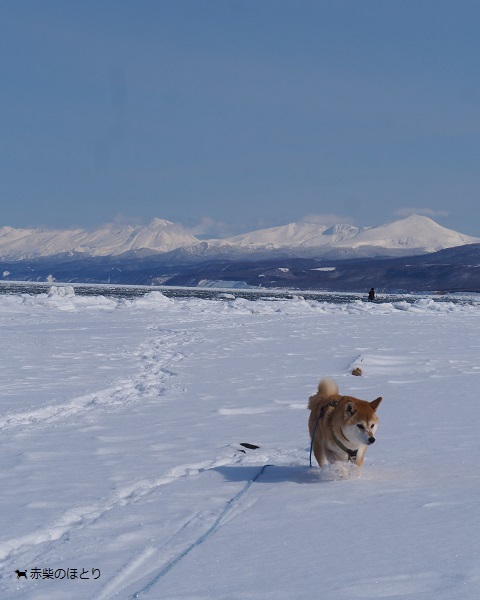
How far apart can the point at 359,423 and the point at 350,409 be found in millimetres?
117

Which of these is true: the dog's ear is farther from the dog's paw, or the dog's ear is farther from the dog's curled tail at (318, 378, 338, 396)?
the dog's curled tail at (318, 378, 338, 396)

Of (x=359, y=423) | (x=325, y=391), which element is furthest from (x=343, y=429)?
(x=325, y=391)

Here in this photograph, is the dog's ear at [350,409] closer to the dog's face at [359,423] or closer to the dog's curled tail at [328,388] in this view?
the dog's face at [359,423]

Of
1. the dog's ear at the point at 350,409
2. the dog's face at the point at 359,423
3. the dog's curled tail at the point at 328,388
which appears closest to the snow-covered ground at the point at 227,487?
the dog's face at the point at 359,423

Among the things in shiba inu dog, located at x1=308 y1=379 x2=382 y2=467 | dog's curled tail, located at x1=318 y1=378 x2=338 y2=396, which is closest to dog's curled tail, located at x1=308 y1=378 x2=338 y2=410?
dog's curled tail, located at x1=318 y1=378 x2=338 y2=396

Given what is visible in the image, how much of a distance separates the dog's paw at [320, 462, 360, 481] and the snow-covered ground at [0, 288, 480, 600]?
0.02 meters

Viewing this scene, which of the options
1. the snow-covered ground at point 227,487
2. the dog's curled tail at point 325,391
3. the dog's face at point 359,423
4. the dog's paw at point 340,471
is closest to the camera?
the snow-covered ground at point 227,487

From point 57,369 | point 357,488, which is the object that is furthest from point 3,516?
point 57,369

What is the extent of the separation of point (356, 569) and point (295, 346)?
14.9 metres

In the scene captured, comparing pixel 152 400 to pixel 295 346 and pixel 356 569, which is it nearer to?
pixel 356 569

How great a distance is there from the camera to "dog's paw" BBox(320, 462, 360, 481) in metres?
5.05

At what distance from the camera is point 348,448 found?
5102mm

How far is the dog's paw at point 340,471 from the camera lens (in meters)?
5.05

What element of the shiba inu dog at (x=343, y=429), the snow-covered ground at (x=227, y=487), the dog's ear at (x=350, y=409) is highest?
the dog's ear at (x=350, y=409)
